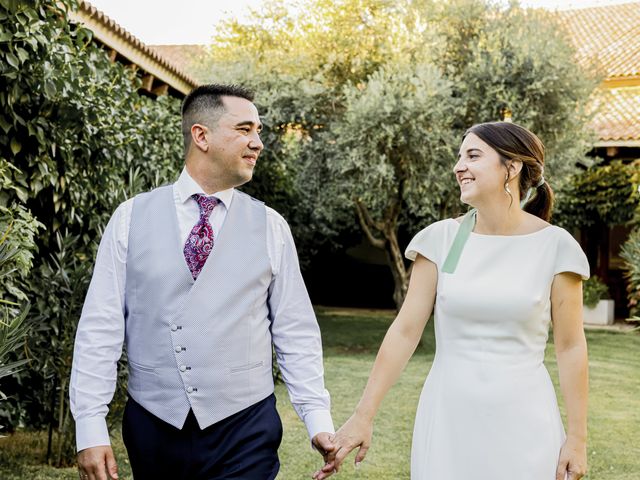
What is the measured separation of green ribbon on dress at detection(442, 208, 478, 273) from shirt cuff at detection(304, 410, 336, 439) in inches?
25.7

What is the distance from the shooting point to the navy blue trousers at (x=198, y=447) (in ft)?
8.01

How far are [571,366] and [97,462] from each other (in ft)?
5.01

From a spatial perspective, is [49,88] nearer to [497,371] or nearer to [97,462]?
[97,462]

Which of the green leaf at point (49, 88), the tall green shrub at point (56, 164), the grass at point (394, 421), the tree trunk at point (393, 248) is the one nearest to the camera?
the tall green shrub at point (56, 164)

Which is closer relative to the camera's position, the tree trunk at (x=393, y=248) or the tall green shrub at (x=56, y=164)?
→ the tall green shrub at (x=56, y=164)

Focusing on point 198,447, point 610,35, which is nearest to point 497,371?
point 198,447

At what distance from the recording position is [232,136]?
2.70 metres

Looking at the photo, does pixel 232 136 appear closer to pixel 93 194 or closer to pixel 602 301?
pixel 93 194

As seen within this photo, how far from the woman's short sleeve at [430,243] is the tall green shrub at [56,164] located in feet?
8.48

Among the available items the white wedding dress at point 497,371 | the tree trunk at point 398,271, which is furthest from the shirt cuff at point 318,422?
the tree trunk at point 398,271

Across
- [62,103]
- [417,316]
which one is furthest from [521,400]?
[62,103]

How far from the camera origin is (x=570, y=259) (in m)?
2.59

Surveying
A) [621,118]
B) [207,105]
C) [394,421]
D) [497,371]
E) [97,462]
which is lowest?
[394,421]

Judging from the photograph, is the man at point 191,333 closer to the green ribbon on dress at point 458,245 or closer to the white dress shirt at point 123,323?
the white dress shirt at point 123,323
